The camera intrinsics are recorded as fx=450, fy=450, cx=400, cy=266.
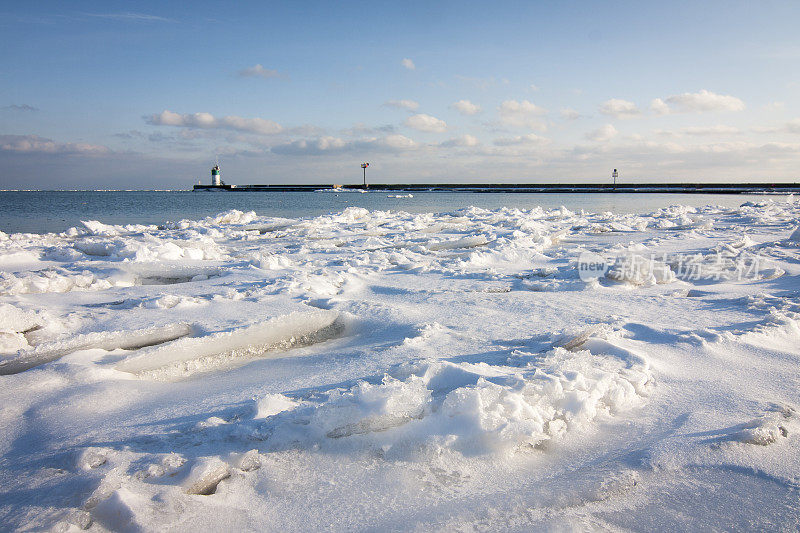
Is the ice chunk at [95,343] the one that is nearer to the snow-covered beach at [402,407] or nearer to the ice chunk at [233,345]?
the snow-covered beach at [402,407]

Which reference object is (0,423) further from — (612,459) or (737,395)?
(737,395)

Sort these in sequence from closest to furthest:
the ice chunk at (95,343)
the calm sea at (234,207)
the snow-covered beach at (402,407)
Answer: the snow-covered beach at (402,407) → the ice chunk at (95,343) → the calm sea at (234,207)

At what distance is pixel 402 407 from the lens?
1.38m

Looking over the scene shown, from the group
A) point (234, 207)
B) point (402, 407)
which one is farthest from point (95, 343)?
point (234, 207)

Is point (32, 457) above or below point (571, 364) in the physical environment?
below

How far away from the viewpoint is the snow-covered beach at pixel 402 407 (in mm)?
1076

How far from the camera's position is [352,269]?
4.12 m

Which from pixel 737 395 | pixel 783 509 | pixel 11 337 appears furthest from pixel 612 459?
pixel 11 337

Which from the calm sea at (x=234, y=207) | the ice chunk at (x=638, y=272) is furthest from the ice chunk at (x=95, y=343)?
the calm sea at (x=234, y=207)

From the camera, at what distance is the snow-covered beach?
3.53 ft

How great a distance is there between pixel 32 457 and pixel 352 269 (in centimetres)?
292

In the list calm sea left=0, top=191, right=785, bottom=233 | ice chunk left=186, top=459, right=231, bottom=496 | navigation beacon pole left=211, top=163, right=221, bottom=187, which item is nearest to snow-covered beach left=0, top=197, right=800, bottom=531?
ice chunk left=186, top=459, right=231, bottom=496

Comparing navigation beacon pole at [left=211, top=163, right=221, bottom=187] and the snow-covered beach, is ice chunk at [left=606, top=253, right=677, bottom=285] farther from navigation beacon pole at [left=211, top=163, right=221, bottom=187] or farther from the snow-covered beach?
navigation beacon pole at [left=211, top=163, right=221, bottom=187]

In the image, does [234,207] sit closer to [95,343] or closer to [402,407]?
[95,343]
